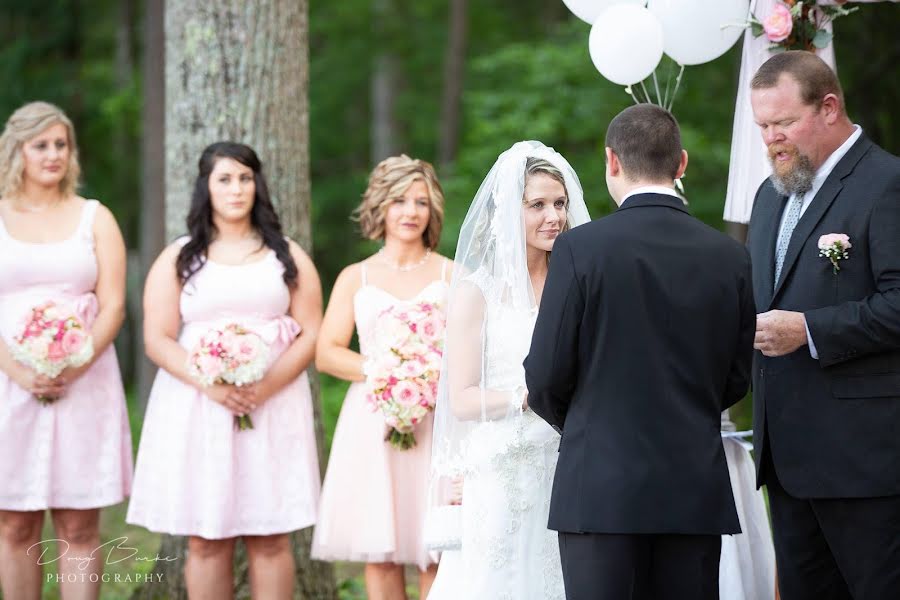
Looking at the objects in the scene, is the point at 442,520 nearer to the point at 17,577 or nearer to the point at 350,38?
the point at 17,577

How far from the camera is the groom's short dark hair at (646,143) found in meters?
3.29

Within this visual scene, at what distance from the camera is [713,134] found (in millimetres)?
12758

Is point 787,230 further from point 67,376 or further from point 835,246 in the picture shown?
point 67,376

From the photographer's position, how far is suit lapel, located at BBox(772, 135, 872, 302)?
3754mm

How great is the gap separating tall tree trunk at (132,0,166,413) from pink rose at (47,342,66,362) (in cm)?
681

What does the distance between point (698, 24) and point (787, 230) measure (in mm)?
1335

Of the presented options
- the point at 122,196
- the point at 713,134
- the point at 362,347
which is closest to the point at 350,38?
the point at 122,196

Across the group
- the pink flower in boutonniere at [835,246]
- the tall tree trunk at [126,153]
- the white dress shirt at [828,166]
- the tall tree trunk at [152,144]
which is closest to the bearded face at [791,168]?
the white dress shirt at [828,166]

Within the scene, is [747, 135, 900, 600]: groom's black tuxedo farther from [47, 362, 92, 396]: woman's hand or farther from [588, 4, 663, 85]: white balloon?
[47, 362, 92, 396]: woman's hand

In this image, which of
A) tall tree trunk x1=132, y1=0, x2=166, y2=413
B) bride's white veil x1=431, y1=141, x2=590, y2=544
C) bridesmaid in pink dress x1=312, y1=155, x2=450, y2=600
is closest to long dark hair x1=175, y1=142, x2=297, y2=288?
bridesmaid in pink dress x1=312, y1=155, x2=450, y2=600

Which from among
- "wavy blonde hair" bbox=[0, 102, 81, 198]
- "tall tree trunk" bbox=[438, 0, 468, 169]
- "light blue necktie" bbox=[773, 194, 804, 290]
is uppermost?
"tall tree trunk" bbox=[438, 0, 468, 169]

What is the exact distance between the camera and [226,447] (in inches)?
198

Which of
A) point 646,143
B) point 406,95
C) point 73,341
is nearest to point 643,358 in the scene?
point 646,143

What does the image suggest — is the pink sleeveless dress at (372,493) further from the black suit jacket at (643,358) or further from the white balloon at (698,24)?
the black suit jacket at (643,358)
